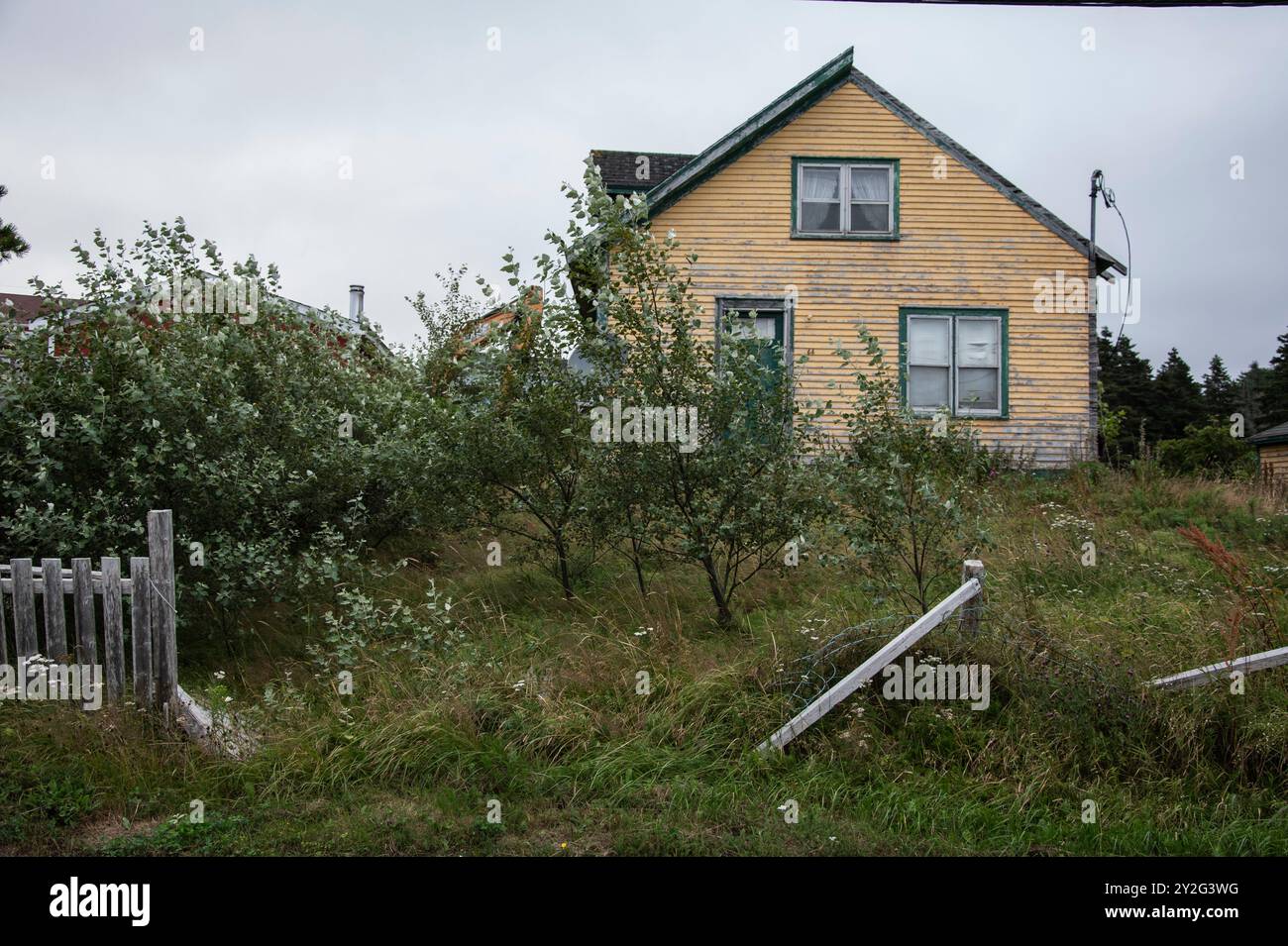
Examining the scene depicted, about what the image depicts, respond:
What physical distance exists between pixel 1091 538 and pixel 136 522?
8.85m

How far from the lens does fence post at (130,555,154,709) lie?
243 inches

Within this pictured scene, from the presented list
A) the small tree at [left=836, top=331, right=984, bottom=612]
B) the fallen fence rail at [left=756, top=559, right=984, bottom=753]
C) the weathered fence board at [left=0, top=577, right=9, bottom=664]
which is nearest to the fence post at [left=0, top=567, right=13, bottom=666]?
the weathered fence board at [left=0, top=577, right=9, bottom=664]

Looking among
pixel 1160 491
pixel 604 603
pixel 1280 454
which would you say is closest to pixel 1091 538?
pixel 1160 491

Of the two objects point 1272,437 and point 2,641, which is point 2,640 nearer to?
point 2,641

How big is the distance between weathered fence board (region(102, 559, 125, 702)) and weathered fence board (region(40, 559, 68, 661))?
12.9 inches

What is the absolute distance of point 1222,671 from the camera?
5.79 m

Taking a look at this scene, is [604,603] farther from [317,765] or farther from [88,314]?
[88,314]

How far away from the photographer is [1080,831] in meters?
4.91

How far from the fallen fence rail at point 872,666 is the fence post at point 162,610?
3884mm

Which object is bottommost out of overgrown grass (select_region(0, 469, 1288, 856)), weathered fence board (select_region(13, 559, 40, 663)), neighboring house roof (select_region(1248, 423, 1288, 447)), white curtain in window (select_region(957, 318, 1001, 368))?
overgrown grass (select_region(0, 469, 1288, 856))

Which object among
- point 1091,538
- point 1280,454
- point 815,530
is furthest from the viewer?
point 1280,454

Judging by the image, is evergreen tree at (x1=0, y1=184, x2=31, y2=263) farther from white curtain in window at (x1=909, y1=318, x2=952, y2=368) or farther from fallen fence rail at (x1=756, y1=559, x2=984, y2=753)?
white curtain in window at (x1=909, y1=318, x2=952, y2=368)

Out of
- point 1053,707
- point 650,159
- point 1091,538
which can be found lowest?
point 1053,707

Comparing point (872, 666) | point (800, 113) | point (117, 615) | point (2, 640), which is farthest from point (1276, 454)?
point (2, 640)
